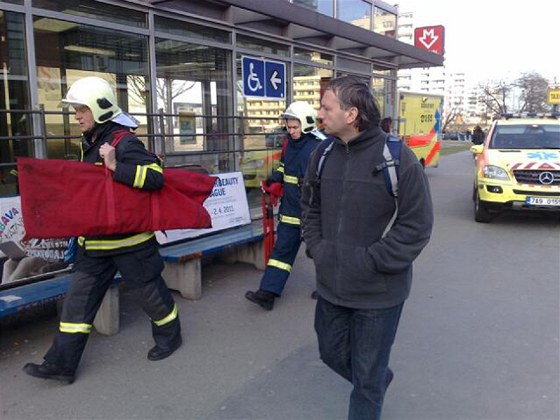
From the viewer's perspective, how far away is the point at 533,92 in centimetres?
6125

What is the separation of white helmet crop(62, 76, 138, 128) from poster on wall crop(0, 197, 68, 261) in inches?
51.5

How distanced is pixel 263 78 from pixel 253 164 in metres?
1.31

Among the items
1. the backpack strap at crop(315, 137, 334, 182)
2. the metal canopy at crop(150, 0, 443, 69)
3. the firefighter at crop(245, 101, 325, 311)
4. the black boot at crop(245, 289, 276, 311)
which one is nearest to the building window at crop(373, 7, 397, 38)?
the metal canopy at crop(150, 0, 443, 69)

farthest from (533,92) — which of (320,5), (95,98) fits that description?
(95,98)

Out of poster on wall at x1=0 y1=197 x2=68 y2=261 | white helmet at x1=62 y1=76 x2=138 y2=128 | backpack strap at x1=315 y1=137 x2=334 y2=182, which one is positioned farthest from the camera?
poster on wall at x1=0 y1=197 x2=68 y2=261

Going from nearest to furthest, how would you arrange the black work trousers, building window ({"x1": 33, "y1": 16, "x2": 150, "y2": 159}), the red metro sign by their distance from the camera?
the black work trousers
building window ({"x1": 33, "y1": 16, "x2": 150, "y2": 159})
the red metro sign

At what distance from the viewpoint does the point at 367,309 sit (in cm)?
242

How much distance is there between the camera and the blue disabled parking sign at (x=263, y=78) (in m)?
7.53

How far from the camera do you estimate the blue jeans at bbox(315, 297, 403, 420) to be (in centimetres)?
244

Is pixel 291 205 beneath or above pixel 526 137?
beneath

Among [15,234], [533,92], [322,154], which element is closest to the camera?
[322,154]

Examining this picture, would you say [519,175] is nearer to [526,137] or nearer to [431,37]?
[526,137]

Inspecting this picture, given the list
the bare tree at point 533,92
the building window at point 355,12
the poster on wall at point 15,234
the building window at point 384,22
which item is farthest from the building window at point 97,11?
the bare tree at point 533,92

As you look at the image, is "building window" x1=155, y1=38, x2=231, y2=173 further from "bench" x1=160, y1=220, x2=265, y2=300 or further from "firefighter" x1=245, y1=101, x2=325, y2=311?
"firefighter" x1=245, y1=101, x2=325, y2=311
